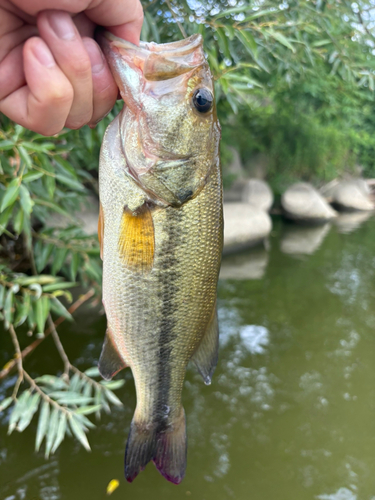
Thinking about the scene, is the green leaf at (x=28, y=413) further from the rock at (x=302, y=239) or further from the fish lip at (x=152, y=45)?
the rock at (x=302, y=239)

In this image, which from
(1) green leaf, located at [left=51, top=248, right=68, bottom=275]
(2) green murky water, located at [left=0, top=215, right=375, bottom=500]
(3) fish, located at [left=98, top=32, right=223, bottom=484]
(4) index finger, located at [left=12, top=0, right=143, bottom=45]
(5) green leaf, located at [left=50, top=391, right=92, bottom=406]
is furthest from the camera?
(2) green murky water, located at [left=0, top=215, right=375, bottom=500]

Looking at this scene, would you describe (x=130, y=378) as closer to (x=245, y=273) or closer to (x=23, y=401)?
(x=23, y=401)

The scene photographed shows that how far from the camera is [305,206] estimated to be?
12.0m

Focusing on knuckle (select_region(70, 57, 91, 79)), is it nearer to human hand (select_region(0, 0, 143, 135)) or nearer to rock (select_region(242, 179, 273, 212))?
human hand (select_region(0, 0, 143, 135))

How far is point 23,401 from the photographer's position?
2146 mm

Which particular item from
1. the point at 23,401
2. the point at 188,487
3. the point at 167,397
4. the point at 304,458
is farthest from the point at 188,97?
the point at 304,458

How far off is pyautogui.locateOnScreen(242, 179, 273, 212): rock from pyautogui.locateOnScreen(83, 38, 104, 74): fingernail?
416 inches

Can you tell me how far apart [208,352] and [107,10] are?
104 centimetres

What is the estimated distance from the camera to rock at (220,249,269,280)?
7203mm

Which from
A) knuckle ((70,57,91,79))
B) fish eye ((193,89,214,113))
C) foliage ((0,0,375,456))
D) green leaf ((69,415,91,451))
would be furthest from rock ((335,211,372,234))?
knuckle ((70,57,91,79))

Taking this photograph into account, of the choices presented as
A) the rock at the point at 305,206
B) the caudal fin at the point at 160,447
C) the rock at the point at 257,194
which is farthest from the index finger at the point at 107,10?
the rock at the point at 305,206

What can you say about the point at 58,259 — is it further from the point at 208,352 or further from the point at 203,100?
the point at 203,100

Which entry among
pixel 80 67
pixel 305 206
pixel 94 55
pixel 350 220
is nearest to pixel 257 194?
pixel 305 206

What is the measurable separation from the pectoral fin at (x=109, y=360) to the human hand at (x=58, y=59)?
2.28 feet
